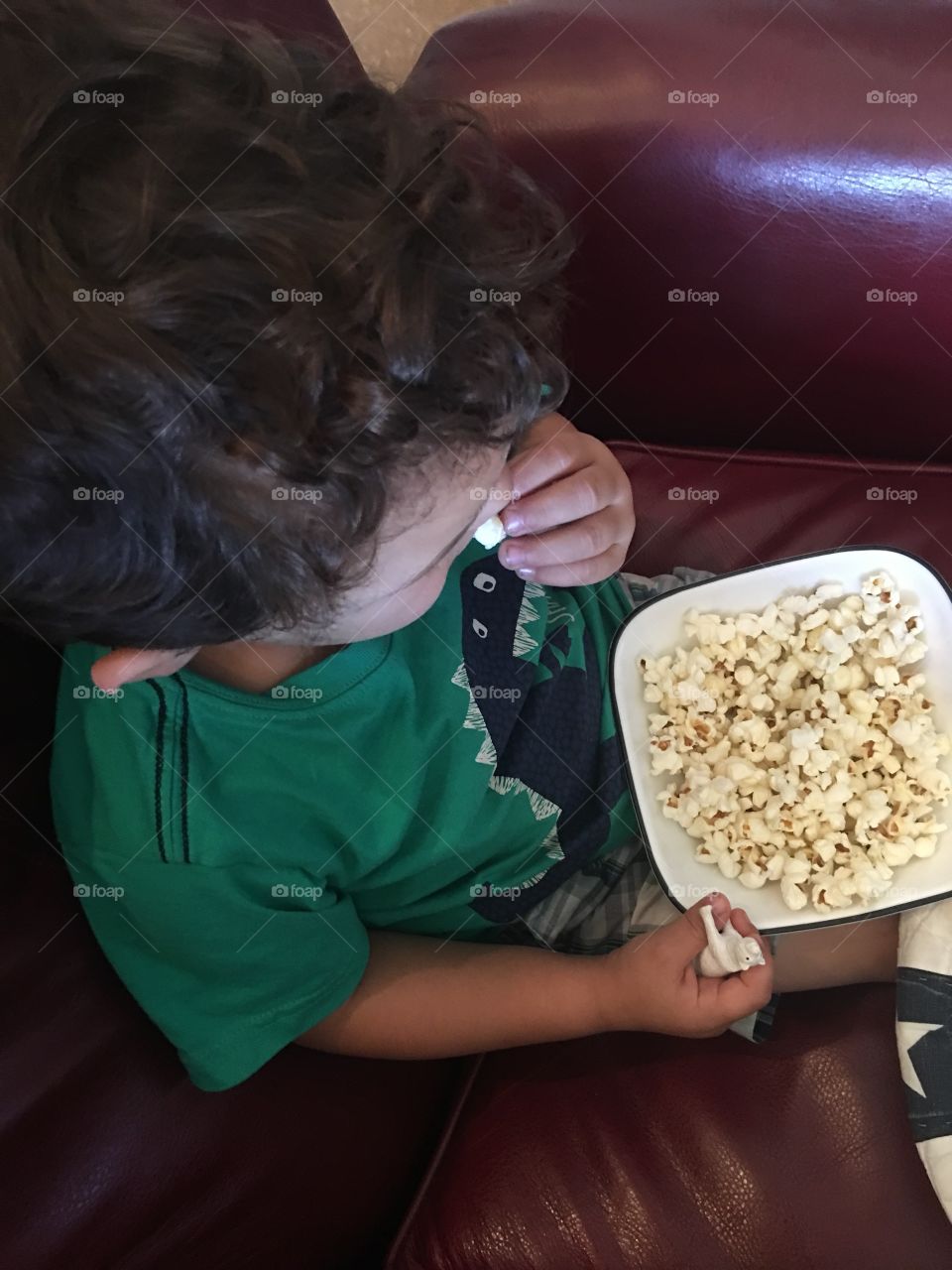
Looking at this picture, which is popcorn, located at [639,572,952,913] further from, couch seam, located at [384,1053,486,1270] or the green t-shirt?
couch seam, located at [384,1053,486,1270]

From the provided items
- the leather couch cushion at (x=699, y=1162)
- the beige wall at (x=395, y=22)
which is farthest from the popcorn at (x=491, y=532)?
the beige wall at (x=395, y=22)

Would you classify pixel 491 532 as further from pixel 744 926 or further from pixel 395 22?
pixel 395 22

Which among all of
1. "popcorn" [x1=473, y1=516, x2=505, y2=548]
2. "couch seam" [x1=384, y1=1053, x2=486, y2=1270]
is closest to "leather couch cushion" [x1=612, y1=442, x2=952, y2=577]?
"popcorn" [x1=473, y1=516, x2=505, y2=548]

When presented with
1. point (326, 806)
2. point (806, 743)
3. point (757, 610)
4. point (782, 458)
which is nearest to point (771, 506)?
point (782, 458)

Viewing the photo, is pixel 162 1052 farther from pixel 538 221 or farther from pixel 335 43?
pixel 335 43

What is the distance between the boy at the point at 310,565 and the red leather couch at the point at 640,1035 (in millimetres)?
45

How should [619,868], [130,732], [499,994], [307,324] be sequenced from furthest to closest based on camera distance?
[619,868], [499,994], [130,732], [307,324]

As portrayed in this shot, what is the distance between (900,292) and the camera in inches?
32.9

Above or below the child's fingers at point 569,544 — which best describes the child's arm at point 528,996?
below

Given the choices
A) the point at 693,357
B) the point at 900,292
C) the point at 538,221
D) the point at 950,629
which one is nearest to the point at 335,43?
the point at 538,221

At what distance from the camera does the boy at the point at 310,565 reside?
44cm

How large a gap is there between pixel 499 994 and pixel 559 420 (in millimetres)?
483

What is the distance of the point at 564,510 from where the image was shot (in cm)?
76

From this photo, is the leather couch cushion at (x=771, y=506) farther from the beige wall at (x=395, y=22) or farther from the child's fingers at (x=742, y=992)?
the beige wall at (x=395, y=22)
